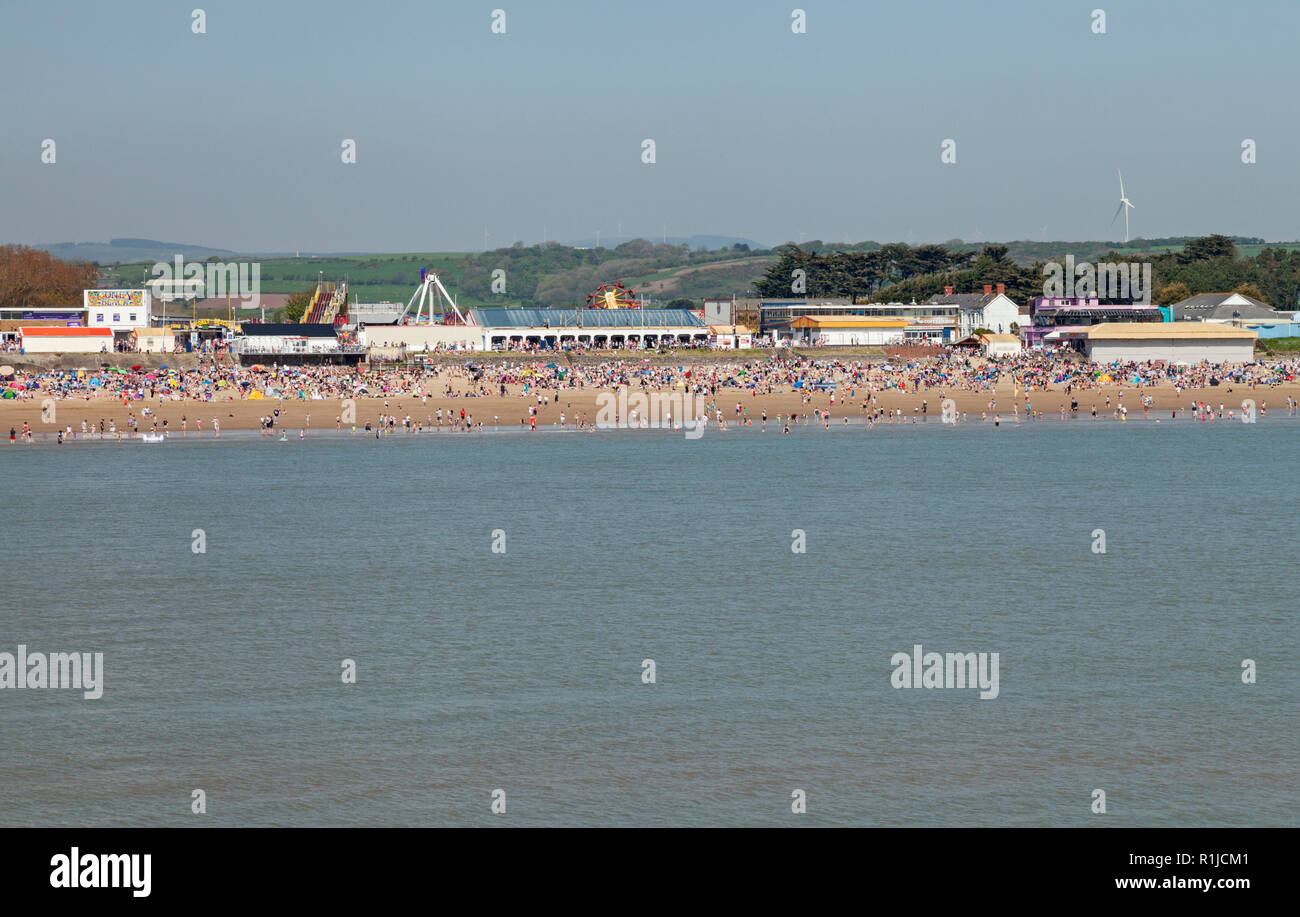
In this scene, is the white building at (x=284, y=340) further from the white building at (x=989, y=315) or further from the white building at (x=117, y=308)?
the white building at (x=989, y=315)

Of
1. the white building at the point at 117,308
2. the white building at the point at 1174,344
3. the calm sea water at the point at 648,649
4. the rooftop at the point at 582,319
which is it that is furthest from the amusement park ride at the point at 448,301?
the calm sea water at the point at 648,649

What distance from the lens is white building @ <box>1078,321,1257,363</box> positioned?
282 feet

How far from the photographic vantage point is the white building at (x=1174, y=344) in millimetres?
86000

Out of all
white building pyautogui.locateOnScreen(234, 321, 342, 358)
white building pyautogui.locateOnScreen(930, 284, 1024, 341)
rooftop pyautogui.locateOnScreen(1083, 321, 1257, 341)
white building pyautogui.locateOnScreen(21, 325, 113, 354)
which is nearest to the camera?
white building pyautogui.locateOnScreen(21, 325, 113, 354)

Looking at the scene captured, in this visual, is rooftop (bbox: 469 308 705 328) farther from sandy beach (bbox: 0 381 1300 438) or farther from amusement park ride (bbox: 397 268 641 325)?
sandy beach (bbox: 0 381 1300 438)

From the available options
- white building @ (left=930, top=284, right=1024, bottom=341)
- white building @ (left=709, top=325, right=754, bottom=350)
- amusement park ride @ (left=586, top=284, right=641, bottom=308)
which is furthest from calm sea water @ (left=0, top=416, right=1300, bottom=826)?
amusement park ride @ (left=586, top=284, right=641, bottom=308)

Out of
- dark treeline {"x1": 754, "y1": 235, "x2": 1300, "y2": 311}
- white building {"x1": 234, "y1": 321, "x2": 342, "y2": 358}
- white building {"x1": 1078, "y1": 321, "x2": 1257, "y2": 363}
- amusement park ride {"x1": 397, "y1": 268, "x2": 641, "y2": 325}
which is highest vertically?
dark treeline {"x1": 754, "y1": 235, "x2": 1300, "y2": 311}

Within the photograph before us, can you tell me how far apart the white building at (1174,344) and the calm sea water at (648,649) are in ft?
143

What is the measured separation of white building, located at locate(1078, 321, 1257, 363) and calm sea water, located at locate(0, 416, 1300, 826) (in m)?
43.5
